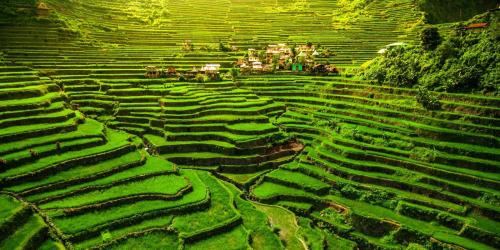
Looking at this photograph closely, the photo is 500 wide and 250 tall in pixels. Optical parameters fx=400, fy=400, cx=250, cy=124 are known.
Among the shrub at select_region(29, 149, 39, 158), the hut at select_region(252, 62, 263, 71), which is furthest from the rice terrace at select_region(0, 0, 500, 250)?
the hut at select_region(252, 62, 263, 71)

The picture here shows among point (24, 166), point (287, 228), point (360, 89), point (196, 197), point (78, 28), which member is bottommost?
point (287, 228)

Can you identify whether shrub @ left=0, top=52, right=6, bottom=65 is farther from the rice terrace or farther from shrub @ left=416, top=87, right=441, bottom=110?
shrub @ left=416, top=87, right=441, bottom=110

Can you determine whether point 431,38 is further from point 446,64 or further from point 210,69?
point 210,69

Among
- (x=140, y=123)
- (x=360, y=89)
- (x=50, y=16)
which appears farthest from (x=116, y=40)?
(x=360, y=89)

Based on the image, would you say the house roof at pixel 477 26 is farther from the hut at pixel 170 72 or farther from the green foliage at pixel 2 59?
the green foliage at pixel 2 59

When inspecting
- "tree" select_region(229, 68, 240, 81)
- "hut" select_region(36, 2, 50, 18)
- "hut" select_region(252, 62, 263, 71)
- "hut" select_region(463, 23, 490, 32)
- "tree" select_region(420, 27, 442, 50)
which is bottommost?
"tree" select_region(229, 68, 240, 81)

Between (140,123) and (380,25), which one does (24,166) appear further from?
(380,25)

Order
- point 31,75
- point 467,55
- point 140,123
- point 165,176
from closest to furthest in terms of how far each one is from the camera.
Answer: point 165,176 → point 467,55 → point 140,123 → point 31,75
